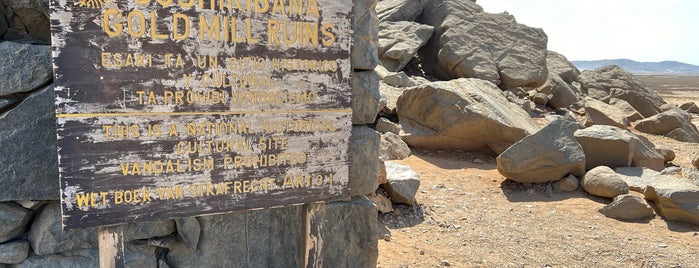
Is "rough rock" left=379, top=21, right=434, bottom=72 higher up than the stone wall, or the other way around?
"rough rock" left=379, top=21, right=434, bottom=72

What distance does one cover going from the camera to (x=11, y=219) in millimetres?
3086

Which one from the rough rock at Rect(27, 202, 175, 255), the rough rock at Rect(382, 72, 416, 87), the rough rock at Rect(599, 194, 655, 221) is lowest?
the rough rock at Rect(599, 194, 655, 221)

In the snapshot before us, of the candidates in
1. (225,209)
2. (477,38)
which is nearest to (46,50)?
(225,209)

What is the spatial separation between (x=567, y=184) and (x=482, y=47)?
26.1 feet

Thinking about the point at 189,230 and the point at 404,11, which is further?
the point at 404,11

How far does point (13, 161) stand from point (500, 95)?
32.0ft

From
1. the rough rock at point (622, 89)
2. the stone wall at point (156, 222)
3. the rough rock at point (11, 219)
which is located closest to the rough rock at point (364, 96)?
the stone wall at point (156, 222)

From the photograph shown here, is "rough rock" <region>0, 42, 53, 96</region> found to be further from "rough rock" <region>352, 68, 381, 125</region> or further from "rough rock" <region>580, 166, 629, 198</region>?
"rough rock" <region>580, 166, 629, 198</region>

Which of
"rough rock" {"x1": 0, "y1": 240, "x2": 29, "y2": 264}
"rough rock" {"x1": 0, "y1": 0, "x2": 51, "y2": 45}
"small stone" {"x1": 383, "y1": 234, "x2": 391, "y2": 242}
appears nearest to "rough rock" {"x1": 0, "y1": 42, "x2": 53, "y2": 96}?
"rough rock" {"x1": 0, "y1": 0, "x2": 51, "y2": 45}

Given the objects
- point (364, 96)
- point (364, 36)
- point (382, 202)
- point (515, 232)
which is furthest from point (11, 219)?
point (515, 232)

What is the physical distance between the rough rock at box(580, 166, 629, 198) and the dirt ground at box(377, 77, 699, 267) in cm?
13

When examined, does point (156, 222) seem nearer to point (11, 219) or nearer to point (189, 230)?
point (189, 230)

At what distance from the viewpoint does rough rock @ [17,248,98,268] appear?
126 inches

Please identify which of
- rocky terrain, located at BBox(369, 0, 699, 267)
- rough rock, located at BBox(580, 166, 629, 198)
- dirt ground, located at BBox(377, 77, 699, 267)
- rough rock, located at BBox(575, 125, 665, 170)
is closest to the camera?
dirt ground, located at BBox(377, 77, 699, 267)
